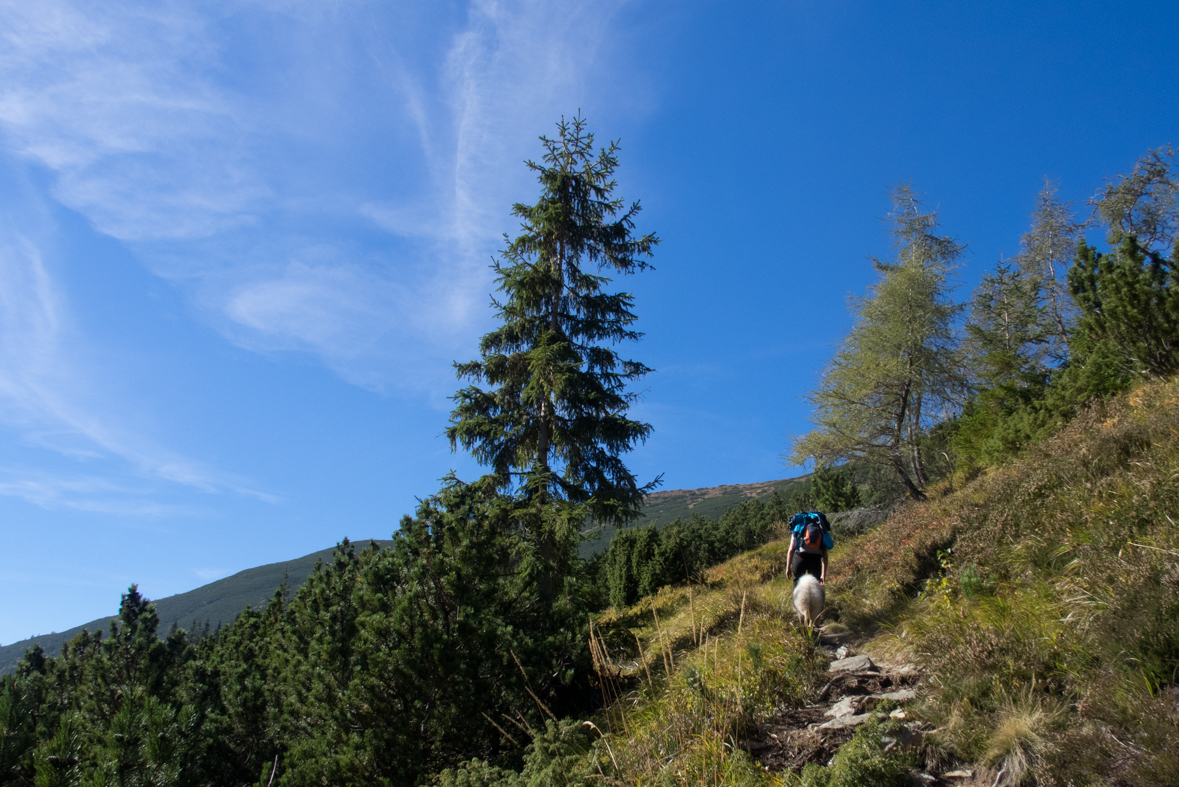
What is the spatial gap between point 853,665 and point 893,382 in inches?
652

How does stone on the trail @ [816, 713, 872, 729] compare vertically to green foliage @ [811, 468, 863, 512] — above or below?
below

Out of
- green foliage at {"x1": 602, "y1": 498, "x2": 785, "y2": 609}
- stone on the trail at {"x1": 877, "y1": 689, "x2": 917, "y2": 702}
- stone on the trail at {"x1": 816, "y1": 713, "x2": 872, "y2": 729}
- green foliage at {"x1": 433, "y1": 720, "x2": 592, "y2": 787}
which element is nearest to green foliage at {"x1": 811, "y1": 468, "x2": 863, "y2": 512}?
green foliage at {"x1": 602, "y1": 498, "x2": 785, "y2": 609}

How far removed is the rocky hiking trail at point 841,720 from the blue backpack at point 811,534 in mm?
2236

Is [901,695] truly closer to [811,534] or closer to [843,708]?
[843,708]

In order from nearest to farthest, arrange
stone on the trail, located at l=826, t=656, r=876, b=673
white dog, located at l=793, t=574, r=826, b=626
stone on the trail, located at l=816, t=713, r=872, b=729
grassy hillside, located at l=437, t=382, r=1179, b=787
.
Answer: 1. grassy hillside, located at l=437, t=382, r=1179, b=787
2. stone on the trail, located at l=816, t=713, r=872, b=729
3. stone on the trail, located at l=826, t=656, r=876, b=673
4. white dog, located at l=793, t=574, r=826, b=626

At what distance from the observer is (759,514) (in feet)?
143

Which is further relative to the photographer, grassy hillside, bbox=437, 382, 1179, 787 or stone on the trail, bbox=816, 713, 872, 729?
stone on the trail, bbox=816, 713, 872, 729

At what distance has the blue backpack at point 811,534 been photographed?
743 cm

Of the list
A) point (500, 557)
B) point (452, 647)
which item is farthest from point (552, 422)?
point (452, 647)

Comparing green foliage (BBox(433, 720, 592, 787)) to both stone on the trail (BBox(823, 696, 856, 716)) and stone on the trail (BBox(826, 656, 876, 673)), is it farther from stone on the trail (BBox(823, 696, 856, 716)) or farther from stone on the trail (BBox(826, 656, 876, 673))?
stone on the trail (BBox(826, 656, 876, 673))

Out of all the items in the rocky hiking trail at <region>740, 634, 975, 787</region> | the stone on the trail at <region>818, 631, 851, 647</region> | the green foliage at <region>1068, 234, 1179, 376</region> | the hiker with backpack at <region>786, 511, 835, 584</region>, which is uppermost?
the green foliage at <region>1068, 234, 1179, 376</region>

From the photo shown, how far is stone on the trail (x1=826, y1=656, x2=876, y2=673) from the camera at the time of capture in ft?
16.2

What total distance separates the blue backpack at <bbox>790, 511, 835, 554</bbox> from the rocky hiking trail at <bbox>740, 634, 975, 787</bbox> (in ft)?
7.33

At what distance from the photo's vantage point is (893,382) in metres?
19.5
